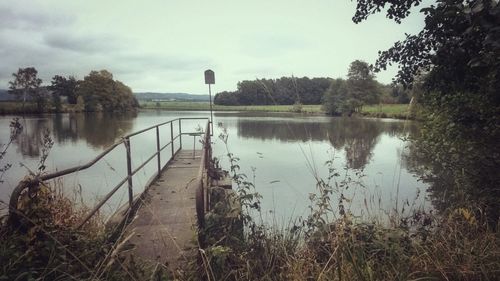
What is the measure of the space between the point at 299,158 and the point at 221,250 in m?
13.9

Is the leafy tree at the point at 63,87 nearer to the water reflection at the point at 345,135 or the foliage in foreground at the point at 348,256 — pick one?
the water reflection at the point at 345,135

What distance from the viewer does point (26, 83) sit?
65.0m

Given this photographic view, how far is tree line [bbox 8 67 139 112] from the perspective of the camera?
6425 cm

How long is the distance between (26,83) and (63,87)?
22.1 metres

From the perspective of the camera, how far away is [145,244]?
3.71 metres

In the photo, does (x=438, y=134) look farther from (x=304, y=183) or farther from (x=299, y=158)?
(x=299, y=158)

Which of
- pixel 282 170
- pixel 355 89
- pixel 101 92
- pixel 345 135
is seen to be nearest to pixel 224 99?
pixel 101 92

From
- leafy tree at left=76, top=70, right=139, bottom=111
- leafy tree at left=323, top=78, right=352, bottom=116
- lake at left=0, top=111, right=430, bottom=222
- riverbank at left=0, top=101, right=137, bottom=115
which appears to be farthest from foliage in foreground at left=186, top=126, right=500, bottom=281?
leafy tree at left=76, top=70, right=139, bottom=111

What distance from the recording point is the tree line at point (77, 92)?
64.2 metres

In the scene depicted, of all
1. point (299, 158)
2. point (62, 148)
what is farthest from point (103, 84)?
point (299, 158)

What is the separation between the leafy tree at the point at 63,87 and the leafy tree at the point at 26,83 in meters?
17.0

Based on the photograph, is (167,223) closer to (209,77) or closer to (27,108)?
(209,77)

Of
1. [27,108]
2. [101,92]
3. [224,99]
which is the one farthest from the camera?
[224,99]

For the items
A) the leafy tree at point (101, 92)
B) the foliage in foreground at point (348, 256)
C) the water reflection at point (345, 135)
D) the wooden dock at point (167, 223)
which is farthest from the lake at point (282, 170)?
the leafy tree at point (101, 92)
